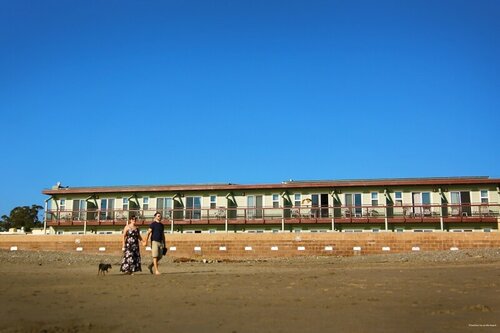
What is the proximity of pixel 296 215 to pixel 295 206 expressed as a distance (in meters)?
0.97

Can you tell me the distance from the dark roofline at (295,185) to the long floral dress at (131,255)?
83.0ft

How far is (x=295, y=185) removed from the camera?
128 ft

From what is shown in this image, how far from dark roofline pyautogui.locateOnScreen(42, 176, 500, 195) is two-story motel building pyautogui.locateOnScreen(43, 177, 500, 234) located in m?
0.07

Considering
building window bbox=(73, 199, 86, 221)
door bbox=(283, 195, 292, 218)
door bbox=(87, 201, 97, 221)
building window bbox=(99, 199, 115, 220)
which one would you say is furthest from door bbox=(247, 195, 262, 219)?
building window bbox=(73, 199, 86, 221)

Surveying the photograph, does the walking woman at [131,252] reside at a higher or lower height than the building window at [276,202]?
lower

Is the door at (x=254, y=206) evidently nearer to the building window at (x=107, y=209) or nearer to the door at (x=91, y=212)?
the building window at (x=107, y=209)

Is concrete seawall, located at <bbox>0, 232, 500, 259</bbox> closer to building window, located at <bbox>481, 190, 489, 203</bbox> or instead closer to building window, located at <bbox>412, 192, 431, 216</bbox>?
building window, located at <bbox>412, 192, 431, 216</bbox>

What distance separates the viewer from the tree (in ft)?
253

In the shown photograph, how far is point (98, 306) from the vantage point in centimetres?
736

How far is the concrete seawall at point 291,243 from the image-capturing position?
26.5 meters

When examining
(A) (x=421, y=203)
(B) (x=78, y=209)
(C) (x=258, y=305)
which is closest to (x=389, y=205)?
(A) (x=421, y=203)

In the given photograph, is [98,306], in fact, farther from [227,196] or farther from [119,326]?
[227,196]

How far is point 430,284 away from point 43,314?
21.9 feet

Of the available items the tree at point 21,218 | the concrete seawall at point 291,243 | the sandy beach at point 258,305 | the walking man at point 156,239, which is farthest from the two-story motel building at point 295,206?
the tree at point 21,218
